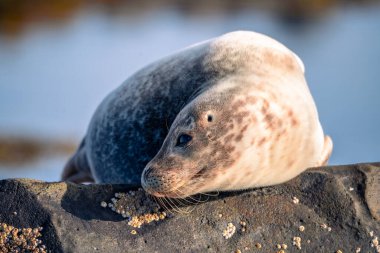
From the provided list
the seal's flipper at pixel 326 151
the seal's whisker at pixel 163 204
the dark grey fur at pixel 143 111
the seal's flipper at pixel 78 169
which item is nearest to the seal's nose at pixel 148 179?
the seal's whisker at pixel 163 204

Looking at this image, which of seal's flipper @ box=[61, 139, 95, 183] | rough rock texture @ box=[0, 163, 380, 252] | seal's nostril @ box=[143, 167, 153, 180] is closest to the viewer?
rough rock texture @ box=[0, 163, 380, 252]

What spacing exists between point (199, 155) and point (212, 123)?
0.19 m

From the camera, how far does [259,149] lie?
172 inches

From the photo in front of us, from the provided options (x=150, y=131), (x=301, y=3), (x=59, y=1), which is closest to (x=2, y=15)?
(x=59, y=1)

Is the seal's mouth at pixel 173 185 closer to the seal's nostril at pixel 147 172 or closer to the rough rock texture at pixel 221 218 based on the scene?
the seal's nostril at pixel 147 172

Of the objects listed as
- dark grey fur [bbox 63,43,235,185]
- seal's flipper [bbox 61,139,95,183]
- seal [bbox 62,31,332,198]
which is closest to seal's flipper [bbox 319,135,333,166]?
seal [bbox 62,31,332,198]

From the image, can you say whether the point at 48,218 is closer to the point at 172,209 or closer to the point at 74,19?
the point at 172,209

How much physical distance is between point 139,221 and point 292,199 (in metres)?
0.85

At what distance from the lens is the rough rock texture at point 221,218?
14.0 feet

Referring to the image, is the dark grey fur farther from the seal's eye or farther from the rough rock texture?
the rough rock texture

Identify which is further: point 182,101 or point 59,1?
point 59,1

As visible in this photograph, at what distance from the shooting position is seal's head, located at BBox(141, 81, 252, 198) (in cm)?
430

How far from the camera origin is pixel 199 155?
4.32 m

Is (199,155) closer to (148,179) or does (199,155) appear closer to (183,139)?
(183,139)
